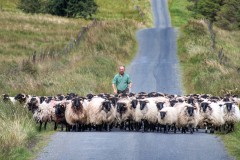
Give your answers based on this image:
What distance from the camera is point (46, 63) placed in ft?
121

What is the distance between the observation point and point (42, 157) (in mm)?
14719

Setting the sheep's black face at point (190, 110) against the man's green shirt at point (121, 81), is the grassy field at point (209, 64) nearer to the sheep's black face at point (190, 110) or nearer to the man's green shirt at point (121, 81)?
the sheep's black face at point (190, 110)

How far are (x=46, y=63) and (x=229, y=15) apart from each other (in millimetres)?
42451

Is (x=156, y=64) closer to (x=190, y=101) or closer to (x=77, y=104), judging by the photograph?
(x=190, y=101)

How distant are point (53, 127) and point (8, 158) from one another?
313 inches

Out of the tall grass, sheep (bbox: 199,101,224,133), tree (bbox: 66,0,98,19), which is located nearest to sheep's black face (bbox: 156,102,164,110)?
sheep (bbox: 199,101,224,133)

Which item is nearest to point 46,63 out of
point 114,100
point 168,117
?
point 114,100

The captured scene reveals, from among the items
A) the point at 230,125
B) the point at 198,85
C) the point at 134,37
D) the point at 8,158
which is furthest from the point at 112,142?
the point at 134,37

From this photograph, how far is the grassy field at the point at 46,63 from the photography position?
16.9m

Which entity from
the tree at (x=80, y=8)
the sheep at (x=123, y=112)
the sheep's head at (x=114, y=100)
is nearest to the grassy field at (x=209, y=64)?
the sheep at (x=123, y=112)

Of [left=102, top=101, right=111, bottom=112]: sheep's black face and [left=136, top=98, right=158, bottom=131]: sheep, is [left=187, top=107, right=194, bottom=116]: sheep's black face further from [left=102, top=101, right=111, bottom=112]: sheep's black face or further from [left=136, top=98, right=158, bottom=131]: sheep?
[left=102, top=101, right=111, bottom=112]: sheep's black face

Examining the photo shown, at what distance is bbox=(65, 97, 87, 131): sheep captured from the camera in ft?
67.9

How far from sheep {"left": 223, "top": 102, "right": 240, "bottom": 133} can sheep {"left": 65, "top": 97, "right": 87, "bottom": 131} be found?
455 cm

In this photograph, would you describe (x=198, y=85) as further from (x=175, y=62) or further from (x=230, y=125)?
(x=230, y=125)
